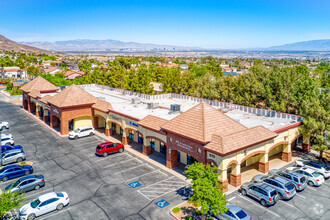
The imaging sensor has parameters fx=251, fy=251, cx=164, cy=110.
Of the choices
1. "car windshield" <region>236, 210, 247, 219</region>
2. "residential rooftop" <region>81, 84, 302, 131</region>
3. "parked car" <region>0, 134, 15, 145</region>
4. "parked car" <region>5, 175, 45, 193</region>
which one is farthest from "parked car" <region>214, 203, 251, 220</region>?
"parked car" <region>0, 134, 15, 145</region>

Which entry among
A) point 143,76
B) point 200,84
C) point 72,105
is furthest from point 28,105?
point 200,84

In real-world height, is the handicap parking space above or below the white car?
below

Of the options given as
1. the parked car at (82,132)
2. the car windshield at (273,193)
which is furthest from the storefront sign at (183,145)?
the parked car at (82,132)

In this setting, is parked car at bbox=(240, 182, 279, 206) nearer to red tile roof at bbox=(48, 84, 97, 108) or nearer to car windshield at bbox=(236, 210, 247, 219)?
car windshield at bbox=(236, 210, 247, 219)

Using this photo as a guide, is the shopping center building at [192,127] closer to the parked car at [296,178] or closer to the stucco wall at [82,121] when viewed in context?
the stucco wall at [82,121]

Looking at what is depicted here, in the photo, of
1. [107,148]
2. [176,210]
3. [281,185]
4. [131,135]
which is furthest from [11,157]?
[281,185]

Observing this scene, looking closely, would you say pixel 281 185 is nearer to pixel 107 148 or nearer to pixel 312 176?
pixel 312 176
